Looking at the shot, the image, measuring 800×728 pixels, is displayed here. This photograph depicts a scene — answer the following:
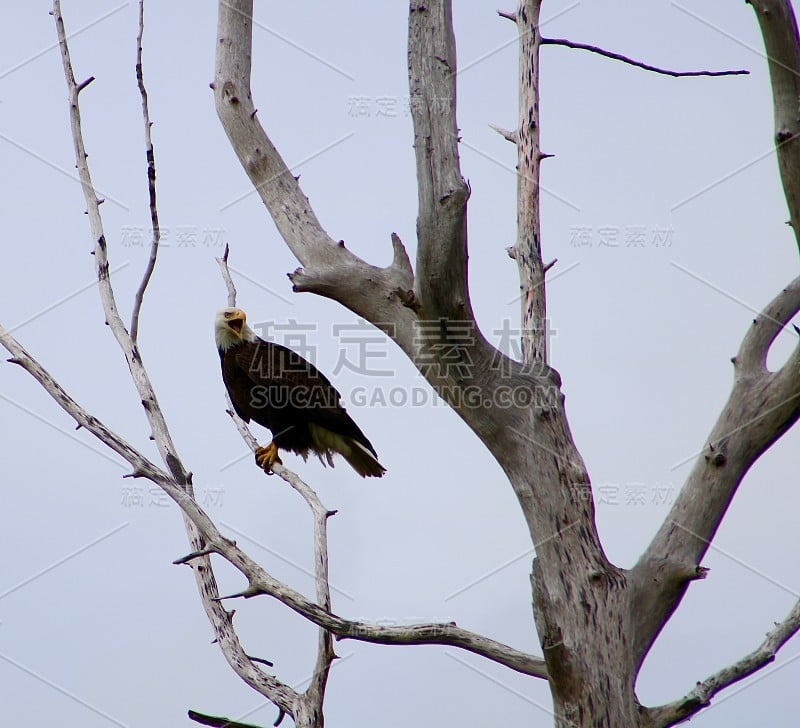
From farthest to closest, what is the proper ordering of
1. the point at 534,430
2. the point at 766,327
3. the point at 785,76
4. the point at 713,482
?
the point at 766,327, the point at 713,482, the point at 534,430, the point at 785,76

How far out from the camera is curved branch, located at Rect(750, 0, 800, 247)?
3012 mm

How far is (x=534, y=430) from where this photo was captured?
11.0ft

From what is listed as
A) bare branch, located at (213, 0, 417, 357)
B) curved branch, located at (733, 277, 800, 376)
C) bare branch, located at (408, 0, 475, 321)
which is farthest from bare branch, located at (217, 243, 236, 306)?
curved branch, located at (733, 277, 800, 376)

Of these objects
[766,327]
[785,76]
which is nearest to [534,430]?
[766,327]

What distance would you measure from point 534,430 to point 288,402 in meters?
2.40

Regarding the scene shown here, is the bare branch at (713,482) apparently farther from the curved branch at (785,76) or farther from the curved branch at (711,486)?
the curved branch at (785,76)

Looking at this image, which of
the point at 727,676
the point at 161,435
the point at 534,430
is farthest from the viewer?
the point at 161,435

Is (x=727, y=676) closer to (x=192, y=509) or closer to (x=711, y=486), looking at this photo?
(x=711, y=486)

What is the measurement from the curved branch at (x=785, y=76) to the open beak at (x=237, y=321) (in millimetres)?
3436

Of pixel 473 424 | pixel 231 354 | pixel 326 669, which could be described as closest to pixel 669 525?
pixel 473 424

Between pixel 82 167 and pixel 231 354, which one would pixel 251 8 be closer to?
pixel 82 167

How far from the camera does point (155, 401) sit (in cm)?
429

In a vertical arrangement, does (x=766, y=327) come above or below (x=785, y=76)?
below

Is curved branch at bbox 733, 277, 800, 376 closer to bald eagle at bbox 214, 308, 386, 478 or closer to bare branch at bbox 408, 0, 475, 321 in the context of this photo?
bare branch at bbox 408, 0, 475, 321
